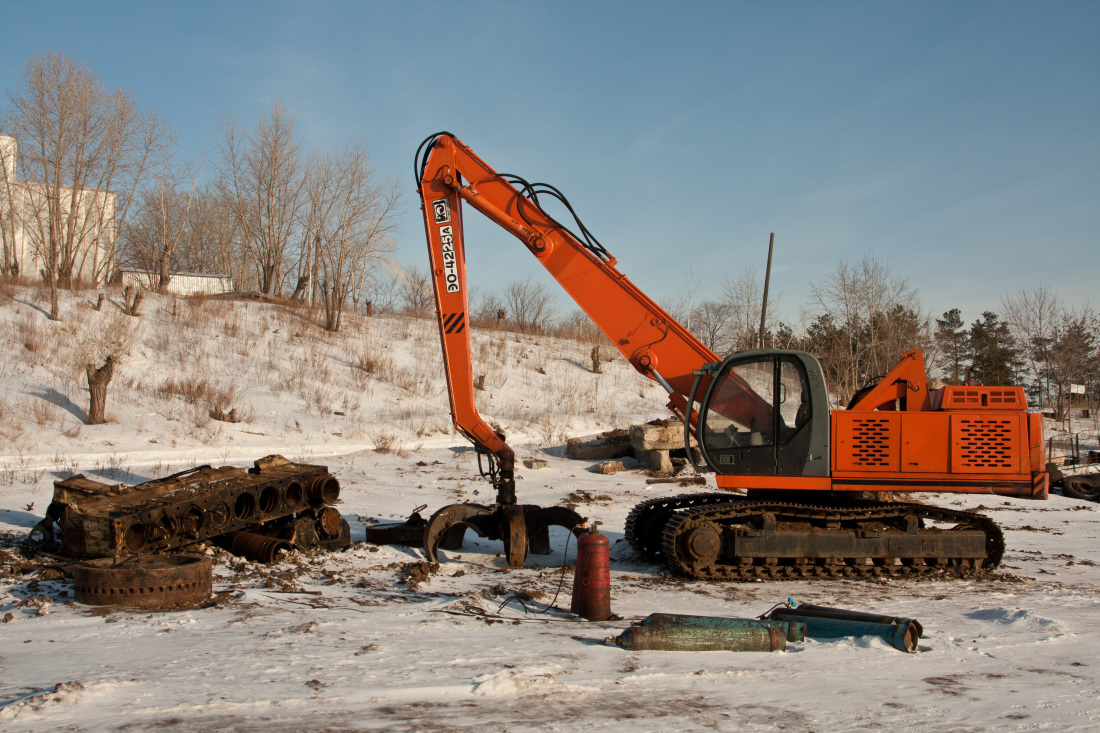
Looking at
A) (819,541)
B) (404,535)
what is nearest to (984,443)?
(819,541)

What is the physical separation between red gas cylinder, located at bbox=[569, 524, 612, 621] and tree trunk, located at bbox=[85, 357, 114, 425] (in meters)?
12.9

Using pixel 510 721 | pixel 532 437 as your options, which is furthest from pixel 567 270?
pixel 532 437

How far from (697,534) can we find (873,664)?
9.40ft

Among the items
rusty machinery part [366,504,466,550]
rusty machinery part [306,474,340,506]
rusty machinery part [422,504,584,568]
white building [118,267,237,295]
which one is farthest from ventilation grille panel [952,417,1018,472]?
white building [118,267,237,295]

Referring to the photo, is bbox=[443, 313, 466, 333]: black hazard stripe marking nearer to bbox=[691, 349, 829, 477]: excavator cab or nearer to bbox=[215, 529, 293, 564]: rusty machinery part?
bbox=[691, 349, 829, 477]: excavator cab

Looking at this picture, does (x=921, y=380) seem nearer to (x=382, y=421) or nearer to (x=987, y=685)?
(x=987, y=685)

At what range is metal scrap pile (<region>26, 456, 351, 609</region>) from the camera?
5.80 m

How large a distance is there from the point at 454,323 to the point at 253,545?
119 inches

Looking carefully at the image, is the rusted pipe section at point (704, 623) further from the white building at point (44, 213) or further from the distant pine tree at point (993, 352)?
the distant pine tree at point (993, 352)

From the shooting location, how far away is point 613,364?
2927cm

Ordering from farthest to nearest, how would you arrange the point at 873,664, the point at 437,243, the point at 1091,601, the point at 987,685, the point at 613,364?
the point at 613,364 < the point at 437,243 < the point at 1091,601 < the point at 873,664 < the point at 987,685

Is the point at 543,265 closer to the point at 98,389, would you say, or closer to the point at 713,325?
the point at 98,389

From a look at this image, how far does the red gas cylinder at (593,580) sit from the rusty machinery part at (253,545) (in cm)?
342

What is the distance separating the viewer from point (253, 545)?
25.1 ft
